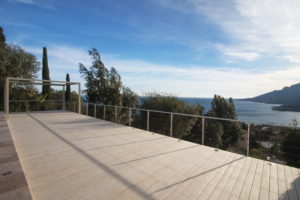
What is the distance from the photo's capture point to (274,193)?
5.89 ft

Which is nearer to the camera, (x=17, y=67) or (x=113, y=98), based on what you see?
(x=17, y=67)

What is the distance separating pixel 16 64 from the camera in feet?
36.0

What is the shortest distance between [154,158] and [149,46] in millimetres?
12076

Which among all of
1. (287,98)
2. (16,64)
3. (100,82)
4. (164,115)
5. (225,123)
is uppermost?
(16,64)

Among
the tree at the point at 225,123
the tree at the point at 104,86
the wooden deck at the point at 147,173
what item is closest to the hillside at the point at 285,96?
the tree at the point at 225,123

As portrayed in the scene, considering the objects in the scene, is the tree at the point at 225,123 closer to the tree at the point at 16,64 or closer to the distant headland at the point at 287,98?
the distant headland at the point at 287,98

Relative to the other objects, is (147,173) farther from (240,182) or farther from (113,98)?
(113,98)

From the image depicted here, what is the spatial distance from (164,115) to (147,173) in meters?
9.25

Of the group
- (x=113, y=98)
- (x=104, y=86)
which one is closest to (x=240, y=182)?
(x=113, y=98)

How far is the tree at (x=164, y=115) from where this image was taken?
1129cm

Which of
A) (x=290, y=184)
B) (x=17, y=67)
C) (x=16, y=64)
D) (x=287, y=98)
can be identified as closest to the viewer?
(x=290, y=184)

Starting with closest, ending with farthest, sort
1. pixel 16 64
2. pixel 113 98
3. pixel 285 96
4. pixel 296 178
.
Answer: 1. pixel 296 178
2. pixel 16 64
3. pixel 113 98
4. pixel 285 96

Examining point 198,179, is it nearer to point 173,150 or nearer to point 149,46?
point 173,150

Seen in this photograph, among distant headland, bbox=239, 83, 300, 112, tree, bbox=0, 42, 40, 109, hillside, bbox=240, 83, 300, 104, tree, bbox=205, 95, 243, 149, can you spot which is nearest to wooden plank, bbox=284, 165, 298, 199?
tree, bbox=0, 42, 40, 109
